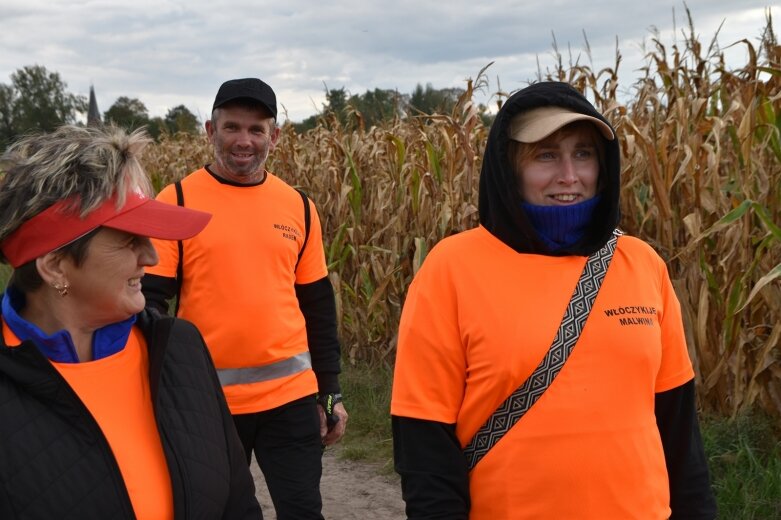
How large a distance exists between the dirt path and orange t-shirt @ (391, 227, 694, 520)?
3.00 metres

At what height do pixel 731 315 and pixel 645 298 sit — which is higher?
pixel 645 298

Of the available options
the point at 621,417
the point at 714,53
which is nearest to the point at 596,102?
the point at 714,53

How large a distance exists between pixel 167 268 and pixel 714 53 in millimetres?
3043

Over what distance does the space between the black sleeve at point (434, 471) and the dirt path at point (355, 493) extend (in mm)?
2935

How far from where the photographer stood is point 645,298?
2088 mm

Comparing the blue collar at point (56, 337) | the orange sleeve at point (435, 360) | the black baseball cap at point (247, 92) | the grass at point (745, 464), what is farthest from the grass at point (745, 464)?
the blue collar at point (56, 337)

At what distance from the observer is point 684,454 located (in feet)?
7.22

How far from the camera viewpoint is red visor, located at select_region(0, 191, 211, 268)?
72.7 inches

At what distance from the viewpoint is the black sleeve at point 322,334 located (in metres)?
3.75

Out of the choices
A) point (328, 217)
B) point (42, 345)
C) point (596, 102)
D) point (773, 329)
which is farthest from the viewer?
point (328, 217)

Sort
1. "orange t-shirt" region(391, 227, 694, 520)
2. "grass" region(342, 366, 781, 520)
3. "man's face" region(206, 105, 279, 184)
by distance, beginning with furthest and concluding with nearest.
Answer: "grass" region(342, 366, 781, 520) < "man's face" region(206, 105, 279, 184) < "orange t-shirt" region(391, 227, 694, 520)

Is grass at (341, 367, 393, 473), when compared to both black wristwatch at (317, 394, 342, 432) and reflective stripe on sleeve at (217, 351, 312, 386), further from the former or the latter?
reflective stripe on sleeve at (217, 351, 312, 386)

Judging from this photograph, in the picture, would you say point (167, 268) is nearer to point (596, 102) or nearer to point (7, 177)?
point (7, 177)

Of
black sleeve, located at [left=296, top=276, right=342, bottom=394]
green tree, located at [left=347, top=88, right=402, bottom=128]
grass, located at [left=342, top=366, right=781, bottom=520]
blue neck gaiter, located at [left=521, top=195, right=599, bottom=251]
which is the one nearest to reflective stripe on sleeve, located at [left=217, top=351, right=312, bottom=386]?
black sleeve, located at [left=296, top=276, right=342, bottom=394]
